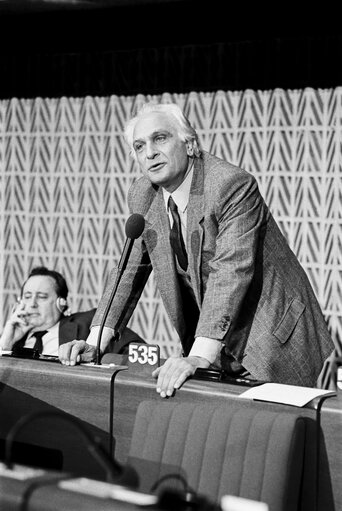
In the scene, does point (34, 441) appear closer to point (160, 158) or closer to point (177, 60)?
point (160, 158)

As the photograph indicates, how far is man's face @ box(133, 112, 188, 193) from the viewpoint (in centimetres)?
280

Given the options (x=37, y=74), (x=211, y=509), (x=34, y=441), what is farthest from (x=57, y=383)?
(x=37, y=74)

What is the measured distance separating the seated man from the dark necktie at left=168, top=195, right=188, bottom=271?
140cm

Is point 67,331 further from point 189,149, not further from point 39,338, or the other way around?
point 189,149

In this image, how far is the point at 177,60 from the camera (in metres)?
5.34

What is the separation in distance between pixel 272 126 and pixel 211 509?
12.7ft

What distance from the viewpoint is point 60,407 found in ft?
8.55

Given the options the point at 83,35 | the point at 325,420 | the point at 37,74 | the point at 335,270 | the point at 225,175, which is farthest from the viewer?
the point at 37,74

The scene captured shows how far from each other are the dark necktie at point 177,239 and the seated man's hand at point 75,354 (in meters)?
0.36

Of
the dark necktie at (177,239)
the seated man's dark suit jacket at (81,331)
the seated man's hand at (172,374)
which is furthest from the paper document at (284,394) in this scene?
the seated man's dark suit jacket at (81,331)

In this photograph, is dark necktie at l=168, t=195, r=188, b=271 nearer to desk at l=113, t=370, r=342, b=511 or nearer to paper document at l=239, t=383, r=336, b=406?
desk at l=113, t=370, r=342, b=511

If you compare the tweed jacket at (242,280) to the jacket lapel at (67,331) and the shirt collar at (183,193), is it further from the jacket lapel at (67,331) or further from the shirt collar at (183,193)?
the jacket lapel at (67,331)

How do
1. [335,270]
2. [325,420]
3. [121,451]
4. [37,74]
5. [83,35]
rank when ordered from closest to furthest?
[325,420] → [121,451] → [335,270] → [83,35] → [37,74]

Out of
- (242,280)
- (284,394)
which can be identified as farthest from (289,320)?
(284,394)
